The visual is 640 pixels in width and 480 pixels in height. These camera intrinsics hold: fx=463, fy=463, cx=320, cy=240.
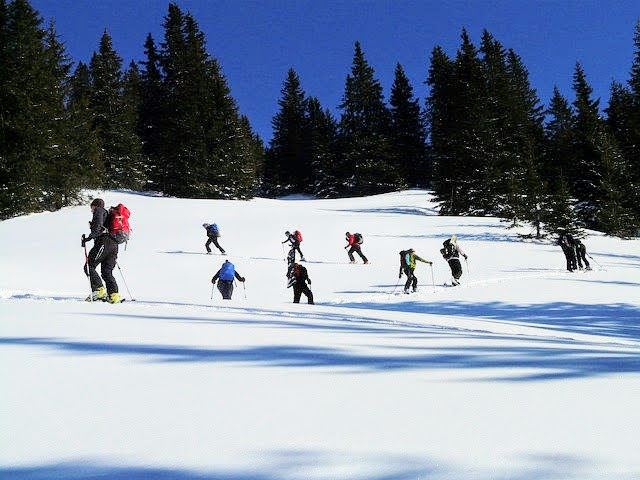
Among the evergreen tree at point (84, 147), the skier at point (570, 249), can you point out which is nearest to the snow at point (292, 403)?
the skier at point (570, 249)

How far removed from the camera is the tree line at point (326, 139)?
28.5 metres

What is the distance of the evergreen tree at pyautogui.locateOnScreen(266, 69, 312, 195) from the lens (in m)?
68.9

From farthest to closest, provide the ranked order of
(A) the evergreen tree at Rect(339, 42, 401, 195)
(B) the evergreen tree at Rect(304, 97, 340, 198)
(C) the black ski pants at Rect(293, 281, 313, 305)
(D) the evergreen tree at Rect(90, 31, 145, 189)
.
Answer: (B) the evergreen tree at Rect(304, 97, 340, 198), (A) the evergreen tree at Rect(339, 42, 401, 195), (D) the evergreen tree at Rect(90, 31, 145, 189), (C) the black ski pants at Rect(293, 281, 313, 305)

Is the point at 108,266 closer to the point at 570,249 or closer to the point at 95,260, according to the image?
the point at 95,260

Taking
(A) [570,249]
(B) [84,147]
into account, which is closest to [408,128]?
(B) [84,147]

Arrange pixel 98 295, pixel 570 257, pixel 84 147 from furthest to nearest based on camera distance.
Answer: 1. pixel 84 147
2. pixel 570 257
3. pixel 98 295

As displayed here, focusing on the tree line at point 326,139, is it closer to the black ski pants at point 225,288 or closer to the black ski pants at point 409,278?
the black ski pants at point 409,278

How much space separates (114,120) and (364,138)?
26.8m

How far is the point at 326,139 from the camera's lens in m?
65.6

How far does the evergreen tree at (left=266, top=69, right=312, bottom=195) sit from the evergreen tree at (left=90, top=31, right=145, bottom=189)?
87.9ft

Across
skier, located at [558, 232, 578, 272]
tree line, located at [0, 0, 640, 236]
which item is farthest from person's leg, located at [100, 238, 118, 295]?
tree line, located at [0, 0, 640, 236]

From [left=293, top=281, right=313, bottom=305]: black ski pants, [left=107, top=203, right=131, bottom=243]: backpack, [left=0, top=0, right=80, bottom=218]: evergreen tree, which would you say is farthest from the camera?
[left=0, top=0, right=80, bottom=218]: evergreen tree

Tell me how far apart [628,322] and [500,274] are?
7.42 metres

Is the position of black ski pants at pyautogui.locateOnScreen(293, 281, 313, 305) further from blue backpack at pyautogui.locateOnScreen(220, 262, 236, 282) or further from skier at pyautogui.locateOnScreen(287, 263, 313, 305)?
blue backpack at pyautogui.locateOnScreen(220, 262, 236, 282)
